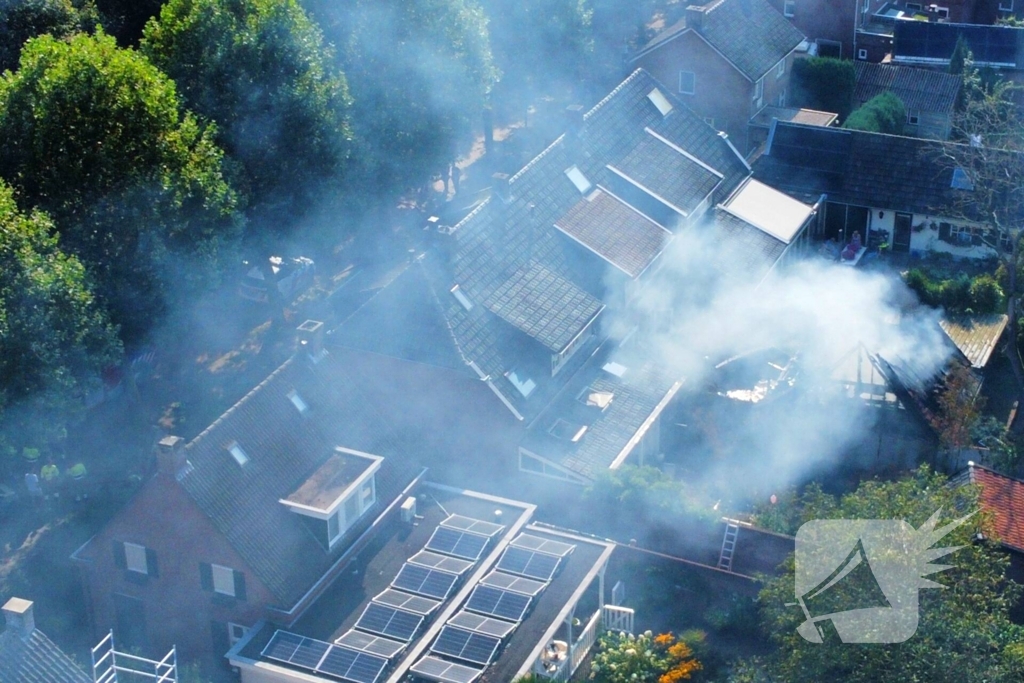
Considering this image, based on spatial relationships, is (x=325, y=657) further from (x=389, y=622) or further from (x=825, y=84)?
(x=825, y=84)

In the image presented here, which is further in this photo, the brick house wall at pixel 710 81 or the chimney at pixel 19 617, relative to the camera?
the brick house wall at pixel 710 81

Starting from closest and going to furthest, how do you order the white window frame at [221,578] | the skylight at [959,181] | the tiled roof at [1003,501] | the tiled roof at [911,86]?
the white window frame at [221,578] → the tiled roof at [1003,501] → the skylight at [959,181] → the tiled roof at [911,86]

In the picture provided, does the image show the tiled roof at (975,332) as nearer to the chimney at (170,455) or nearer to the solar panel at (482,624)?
the solar panel at (482,624)

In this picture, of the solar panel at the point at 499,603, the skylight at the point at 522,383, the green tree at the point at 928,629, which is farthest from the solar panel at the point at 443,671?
the skylight at the point at 522,383

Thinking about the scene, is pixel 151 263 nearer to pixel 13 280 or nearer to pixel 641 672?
pixel 13 280

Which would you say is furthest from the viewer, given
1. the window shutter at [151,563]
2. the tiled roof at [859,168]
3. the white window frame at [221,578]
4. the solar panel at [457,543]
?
the tiled roof at [859,168]

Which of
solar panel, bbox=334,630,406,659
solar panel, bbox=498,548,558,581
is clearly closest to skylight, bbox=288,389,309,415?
Result: solar panel, bbox=334,630,406,659

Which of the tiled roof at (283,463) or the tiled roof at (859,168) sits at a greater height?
the tiled roof at (859,168)

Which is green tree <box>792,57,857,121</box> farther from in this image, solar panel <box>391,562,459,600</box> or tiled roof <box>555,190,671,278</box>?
solar panel <box>391,562,459,600</box>
